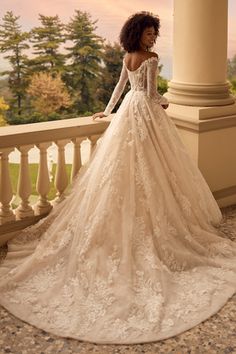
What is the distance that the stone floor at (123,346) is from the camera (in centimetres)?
259

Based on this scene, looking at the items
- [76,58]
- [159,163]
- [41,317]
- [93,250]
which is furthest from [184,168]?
[76,58]

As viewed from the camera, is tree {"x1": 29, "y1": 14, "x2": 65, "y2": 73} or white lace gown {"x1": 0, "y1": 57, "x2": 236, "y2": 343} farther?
tree {"x1": 29, "y1": 14, "x2": 65, "y2": 73}

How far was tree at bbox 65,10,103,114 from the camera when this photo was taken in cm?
569

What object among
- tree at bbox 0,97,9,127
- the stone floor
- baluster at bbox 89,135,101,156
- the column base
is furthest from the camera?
tree at bbox 0,97,9,127

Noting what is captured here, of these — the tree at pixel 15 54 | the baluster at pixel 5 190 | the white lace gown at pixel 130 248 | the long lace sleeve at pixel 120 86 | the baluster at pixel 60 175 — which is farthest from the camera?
the tree at pixel 15 54

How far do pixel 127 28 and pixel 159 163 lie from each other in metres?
0.93

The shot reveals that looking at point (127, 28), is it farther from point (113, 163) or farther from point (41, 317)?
point (41, 317)

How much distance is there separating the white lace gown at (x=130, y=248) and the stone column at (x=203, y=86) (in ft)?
1.41

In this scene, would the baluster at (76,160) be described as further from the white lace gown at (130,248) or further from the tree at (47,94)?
the tree at (47,94)

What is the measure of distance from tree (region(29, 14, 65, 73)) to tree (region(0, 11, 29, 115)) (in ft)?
0.45

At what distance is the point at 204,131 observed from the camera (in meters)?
4.17

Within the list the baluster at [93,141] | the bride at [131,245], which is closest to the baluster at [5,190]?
the bride at [131,245]

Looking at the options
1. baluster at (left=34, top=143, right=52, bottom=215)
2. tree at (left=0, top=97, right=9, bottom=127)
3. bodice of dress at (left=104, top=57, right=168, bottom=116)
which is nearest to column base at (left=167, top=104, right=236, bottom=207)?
bodice of dress at (left=104, top=57, right=168, bottom=116)

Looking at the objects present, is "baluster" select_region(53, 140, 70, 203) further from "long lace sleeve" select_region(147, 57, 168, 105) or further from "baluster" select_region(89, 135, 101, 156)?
"long lace sleeve" select_region(147, 57, 168, 105)
